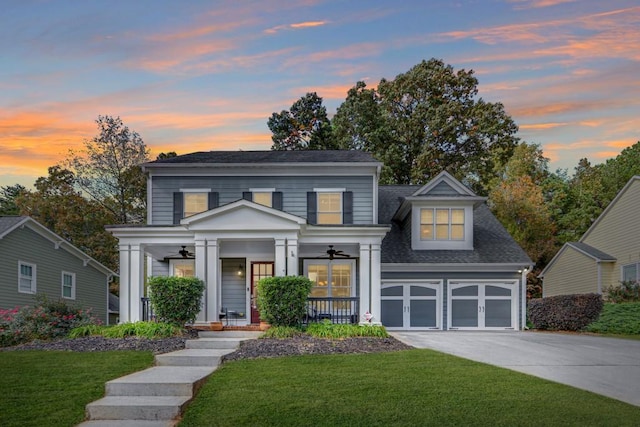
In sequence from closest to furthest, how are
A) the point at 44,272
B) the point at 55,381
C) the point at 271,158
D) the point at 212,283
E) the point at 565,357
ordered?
the point at 55,381 → the point at 565,357 → the point at 212,283 → the point at 271,158 → the point at 44,272

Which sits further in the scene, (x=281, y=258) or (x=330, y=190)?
(x=330, y=190)

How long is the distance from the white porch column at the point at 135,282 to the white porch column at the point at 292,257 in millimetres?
4503

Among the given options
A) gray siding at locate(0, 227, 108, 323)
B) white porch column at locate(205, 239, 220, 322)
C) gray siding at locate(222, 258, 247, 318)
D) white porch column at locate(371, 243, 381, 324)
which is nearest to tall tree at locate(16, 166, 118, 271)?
gray siding at locate(0, 227, 108, 323)

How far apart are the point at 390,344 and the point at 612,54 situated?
11.6 meters

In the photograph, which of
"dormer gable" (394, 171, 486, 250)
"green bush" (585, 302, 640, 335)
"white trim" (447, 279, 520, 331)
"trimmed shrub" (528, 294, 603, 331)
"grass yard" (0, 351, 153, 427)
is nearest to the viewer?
"grass yard" (0, 351, 153, 427)

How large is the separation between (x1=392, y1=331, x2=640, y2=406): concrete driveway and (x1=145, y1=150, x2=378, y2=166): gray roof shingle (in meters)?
7.66

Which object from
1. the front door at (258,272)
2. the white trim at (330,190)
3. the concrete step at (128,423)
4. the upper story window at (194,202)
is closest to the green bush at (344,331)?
the front door at (258,272)

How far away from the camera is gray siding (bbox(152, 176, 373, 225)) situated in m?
23.5

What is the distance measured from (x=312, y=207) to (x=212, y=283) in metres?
5.33

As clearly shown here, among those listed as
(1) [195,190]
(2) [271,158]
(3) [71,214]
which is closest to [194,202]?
(1) [195,190]

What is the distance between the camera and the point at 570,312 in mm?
24312

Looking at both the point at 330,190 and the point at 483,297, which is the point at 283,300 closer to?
the point at 330,190

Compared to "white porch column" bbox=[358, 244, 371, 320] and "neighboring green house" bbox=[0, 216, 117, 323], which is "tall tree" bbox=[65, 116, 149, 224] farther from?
"white porch column" bbox=[358, 244, 371, 320]

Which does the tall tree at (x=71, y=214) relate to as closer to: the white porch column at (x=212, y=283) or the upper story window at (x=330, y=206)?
the upper story window at (x=330, y=206)
